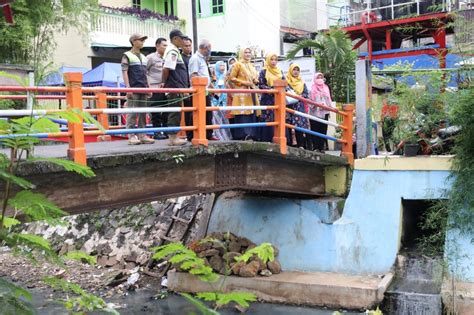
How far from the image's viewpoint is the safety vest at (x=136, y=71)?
26.1 feet

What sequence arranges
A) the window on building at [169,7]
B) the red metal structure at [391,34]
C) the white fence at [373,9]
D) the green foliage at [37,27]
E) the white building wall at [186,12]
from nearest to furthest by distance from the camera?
the green foliage at [37,27]
the red metal structure at [391,34]
the white fence at [373,9]
the white building wall at [186,12]
the window on building at [169,7]

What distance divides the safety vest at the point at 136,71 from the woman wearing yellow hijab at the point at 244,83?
6.34 ft

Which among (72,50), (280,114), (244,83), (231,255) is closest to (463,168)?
(280,114)

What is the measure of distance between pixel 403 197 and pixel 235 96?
132 inches

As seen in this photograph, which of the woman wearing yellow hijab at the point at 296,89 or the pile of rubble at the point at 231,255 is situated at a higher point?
the woman wearing yellow hijab at the point at 296,89

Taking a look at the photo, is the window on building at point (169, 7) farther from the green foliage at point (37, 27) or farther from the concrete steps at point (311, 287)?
the concrete steps at point (311, 287)

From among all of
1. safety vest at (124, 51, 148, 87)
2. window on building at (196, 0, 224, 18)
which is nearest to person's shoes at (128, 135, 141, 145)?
safety vest at (124, 51, 148, 87)

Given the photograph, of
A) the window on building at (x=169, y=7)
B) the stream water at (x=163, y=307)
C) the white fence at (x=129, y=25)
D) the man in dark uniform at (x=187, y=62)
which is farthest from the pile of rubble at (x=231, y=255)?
the window on building at (x=169, y=7)

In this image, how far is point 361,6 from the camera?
23438 mm

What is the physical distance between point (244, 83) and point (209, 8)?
15.0 m

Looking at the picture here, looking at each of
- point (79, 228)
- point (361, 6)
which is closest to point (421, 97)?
point (79, 228)

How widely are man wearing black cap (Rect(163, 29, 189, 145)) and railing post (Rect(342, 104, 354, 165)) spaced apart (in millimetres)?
4089

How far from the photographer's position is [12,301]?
6.67 feet

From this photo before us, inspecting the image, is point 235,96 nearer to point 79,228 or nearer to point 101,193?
point 101,193
